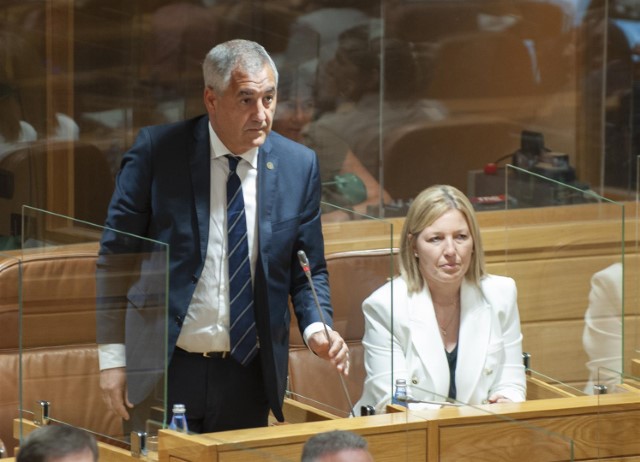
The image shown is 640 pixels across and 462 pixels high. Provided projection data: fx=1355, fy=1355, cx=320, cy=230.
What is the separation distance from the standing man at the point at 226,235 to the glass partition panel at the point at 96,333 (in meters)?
0.16

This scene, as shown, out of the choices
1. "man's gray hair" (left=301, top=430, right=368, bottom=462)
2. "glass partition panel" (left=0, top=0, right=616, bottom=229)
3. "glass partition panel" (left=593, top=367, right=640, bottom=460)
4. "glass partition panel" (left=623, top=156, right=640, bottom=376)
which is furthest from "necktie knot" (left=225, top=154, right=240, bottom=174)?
"glass partition panel" (left=0, top=0, right=616, bottom=229)

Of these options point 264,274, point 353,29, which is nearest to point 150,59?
point 353,29

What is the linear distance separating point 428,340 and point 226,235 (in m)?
0.57

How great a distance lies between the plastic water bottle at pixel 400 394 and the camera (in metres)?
2.39

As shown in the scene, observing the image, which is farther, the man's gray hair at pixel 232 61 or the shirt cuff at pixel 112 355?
the man's gray hair at pixel 232 61

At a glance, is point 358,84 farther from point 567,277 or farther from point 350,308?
point 350,308

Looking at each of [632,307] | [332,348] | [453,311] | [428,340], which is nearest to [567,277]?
[632,307]

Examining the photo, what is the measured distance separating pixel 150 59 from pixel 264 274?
4.76ft

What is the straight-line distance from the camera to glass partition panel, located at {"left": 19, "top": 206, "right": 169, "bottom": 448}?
6.91 ft

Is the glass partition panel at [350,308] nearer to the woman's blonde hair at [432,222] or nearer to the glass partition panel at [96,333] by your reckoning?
the woman's blonde hair at [432,222]

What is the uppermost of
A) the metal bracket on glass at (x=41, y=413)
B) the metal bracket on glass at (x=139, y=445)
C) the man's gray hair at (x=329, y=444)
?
the metal bracket on glass at (x=41, y=413)

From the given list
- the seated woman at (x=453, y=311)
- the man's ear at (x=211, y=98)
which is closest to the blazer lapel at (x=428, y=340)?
the seated woman at (x=453, y=311)

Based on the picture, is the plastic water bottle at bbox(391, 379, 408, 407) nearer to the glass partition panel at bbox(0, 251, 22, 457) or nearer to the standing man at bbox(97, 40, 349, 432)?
the standing man at bbox(97, 40, 349, 432)

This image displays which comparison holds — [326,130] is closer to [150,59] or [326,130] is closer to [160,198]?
[150,59]
